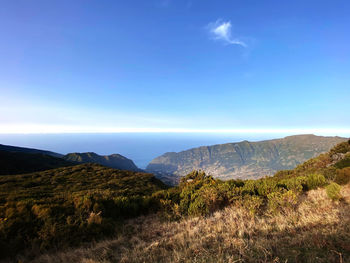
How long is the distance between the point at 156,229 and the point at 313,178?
9.61 meters

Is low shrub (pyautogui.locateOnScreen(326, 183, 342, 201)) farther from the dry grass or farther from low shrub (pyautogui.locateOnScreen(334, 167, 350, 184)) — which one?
low shrub (pyautogui.locateOnScreen(334, 167, 350, 184))

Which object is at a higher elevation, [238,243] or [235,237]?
[238,243]

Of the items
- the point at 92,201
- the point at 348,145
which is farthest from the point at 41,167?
the point at 348,145

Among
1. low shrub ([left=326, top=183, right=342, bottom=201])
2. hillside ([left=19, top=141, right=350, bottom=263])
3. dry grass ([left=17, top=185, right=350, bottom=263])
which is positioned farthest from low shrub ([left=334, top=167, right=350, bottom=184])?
dry grass ([left=17, top=185, right=350, bottom=263])

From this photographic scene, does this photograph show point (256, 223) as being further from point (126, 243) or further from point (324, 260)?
point (126, 243)

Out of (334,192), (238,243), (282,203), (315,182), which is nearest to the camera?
(238,243)

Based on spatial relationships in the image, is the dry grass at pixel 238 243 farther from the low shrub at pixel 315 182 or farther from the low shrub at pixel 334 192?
the low shrub at pixel 315 182

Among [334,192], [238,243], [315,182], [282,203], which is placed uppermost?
[334,192]

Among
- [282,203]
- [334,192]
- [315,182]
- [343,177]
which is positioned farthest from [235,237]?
[343,177]

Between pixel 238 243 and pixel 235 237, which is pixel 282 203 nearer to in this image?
pixel 235 237

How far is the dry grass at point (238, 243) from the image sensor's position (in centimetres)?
278

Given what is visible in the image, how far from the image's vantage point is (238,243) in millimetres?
3314

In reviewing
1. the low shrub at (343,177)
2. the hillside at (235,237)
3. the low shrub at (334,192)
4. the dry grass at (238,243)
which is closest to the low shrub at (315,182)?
the low shrub at (343,177)

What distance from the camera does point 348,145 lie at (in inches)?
1000
